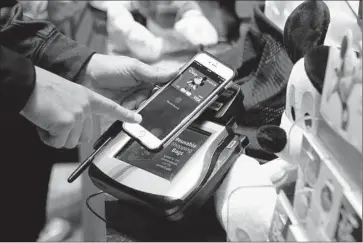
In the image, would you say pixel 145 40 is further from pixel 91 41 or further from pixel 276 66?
pixel 276 66

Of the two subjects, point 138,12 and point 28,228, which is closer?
point 28,228

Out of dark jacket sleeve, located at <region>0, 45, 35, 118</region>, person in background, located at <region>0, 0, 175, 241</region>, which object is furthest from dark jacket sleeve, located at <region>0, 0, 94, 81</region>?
dark jacket sleeve, located at <region>0, 45, 35, 118</region>

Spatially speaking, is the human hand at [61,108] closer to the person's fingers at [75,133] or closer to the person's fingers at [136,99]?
the person's fingers at [75,133]

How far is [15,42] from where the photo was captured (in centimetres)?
66

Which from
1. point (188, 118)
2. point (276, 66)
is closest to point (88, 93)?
point (188, 118)

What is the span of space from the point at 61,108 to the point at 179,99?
17cm

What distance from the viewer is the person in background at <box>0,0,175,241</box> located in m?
0.45

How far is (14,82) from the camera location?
1.41ft

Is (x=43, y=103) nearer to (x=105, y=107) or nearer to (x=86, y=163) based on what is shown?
(x=105, y=107)

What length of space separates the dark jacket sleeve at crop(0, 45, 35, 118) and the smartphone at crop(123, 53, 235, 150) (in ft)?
0.50

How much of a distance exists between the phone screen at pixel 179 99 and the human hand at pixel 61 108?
8 centimetres

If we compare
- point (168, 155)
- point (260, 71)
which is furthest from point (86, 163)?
point (260, 71)

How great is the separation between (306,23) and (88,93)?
0.21 m

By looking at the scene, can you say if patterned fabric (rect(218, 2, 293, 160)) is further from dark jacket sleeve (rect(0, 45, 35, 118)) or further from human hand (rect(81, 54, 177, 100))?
dark jacket sleeve (rect(0, 45, 35, 118))
